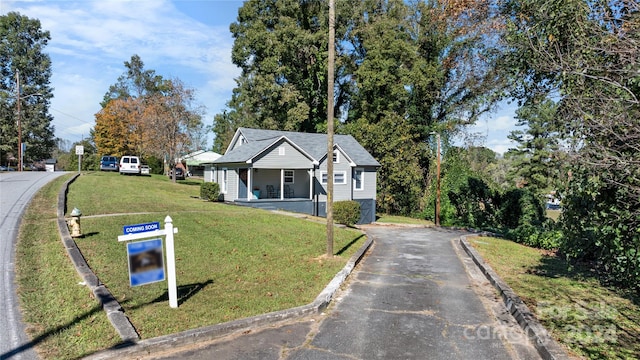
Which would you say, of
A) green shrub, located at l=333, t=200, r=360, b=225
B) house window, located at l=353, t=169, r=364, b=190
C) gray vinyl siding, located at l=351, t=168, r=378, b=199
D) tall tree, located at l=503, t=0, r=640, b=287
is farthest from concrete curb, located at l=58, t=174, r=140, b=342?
gray vinyl siding, located at l=351, t=168, r=378, b=199

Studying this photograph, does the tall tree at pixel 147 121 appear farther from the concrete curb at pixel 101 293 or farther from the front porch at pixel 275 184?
the concrete curb at pixel 101 293

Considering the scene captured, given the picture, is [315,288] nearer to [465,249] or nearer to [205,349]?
[205,349]

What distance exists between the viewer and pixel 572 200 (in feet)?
23.9

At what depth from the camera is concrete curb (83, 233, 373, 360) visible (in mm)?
5062

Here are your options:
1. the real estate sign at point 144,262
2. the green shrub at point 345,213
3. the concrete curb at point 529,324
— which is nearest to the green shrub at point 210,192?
the green shrub at point 345,213

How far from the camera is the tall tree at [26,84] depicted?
4934 centimetres

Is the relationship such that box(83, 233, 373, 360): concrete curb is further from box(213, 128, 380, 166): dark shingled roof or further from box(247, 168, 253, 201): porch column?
box(213, 128, 380, 166): dark shingled roof

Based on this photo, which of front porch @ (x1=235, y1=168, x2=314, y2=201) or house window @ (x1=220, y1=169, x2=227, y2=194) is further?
house window @ (x1=220, y1=169, x2=227, y2=194)

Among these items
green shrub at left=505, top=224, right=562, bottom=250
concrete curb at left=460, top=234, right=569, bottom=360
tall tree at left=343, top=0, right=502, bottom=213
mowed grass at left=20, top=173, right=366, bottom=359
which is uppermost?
tall tree at left=343, top=0, right=502, bottom=213

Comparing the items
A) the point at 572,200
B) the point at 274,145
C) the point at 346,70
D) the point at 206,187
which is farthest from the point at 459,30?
the point at 346,70

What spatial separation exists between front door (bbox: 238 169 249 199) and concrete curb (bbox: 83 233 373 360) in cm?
1931

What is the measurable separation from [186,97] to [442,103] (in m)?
25.7

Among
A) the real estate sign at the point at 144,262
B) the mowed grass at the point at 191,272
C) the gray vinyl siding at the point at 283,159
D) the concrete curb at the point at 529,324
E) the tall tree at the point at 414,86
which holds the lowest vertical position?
the concrete curb at the point at 529,324

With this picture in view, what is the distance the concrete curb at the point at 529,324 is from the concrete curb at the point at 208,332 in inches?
135
